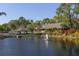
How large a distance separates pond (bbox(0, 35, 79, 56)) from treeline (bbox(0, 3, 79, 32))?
110 mm

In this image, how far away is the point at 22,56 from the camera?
9.03 feet

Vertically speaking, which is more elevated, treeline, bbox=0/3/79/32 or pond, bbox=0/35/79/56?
treeline, bbox=0/3/79/32

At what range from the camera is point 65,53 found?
2756 millimetres

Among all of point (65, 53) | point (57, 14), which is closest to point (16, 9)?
point (57, 14)

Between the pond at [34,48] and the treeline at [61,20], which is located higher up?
the treeline at [61,20]

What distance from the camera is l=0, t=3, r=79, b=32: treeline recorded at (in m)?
2.77

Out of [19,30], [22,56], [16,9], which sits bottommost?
[22,56]

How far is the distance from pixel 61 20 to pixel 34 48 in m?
0.35

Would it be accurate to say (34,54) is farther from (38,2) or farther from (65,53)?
(38,2)

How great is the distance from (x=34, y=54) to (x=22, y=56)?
11cm

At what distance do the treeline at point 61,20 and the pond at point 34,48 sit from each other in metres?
0.11

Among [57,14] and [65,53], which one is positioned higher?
[57,14]

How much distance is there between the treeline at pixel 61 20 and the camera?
2771 mm

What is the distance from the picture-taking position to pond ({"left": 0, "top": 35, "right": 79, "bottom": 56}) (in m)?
2.75
